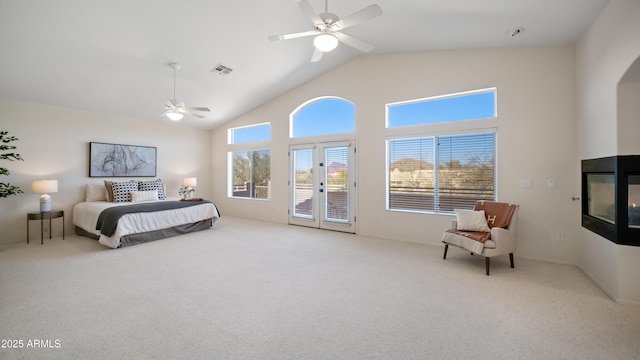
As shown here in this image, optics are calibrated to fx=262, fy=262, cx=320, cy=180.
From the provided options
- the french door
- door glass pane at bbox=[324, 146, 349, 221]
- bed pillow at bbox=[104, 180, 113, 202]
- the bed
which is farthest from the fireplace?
bed pillow at bbox=[104, 180, 113, 202]

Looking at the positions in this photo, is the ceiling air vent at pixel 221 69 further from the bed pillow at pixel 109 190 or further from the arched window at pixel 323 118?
the bed pillow at pixel 109 190

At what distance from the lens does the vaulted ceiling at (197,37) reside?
3.15 metres

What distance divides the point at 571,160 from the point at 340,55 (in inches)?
162

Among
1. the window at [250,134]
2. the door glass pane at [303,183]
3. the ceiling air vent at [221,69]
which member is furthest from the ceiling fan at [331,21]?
the window at [250,134]

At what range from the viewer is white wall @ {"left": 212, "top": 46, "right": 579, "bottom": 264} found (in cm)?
367

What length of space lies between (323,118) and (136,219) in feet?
13.7

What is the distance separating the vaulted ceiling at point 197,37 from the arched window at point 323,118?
2.62 feet

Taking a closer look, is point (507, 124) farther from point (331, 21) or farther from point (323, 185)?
point (323, 185)

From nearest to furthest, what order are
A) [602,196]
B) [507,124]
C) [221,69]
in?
[602,196]
[507,124]
[221,69]

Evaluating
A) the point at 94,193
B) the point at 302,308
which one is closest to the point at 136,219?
the point at 94,193

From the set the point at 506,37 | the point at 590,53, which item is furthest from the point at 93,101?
the point at 590,53

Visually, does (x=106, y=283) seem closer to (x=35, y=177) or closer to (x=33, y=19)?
(x=33, y=19)

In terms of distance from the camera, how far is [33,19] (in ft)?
10.4

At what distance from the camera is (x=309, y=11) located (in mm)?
2486
